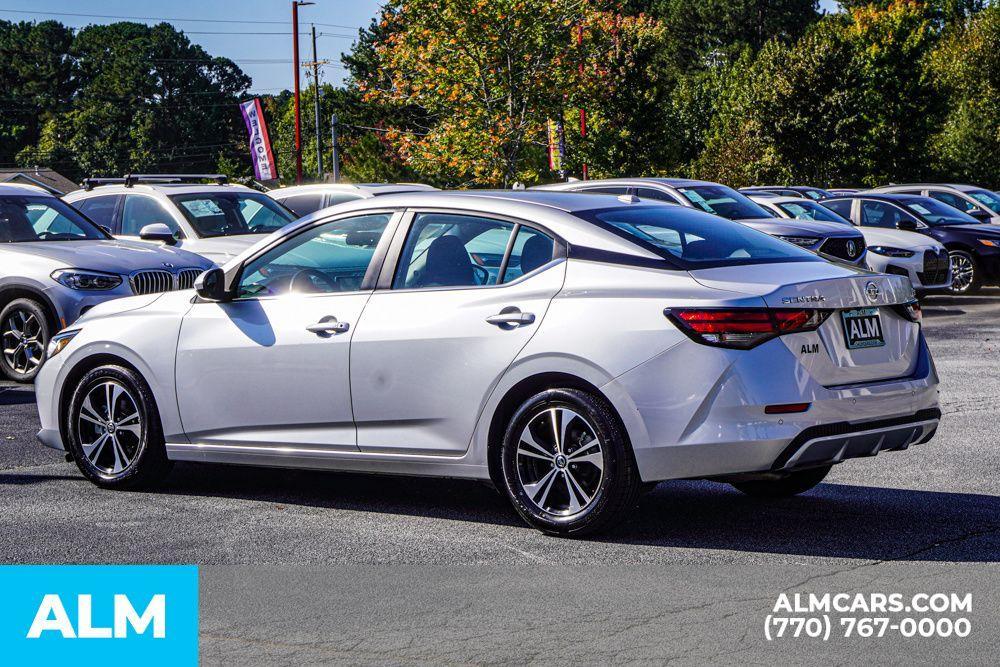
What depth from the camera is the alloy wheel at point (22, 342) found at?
12.4 meters

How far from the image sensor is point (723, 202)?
1777 cm

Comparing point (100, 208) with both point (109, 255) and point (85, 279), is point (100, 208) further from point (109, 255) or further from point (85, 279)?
point (85, 279)

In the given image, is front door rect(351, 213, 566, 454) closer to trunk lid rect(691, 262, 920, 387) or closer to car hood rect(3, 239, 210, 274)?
trunk lid rect(691, 262, 920, 387)

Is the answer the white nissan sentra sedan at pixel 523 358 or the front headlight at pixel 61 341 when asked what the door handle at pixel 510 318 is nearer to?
the white nissan sentra sedan at pixel 523 358

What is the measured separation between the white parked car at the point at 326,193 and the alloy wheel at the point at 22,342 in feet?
19.5

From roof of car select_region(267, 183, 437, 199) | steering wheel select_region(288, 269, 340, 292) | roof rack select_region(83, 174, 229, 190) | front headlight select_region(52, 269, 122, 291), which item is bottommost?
front headlight select_region(52, 269, 122, 291)

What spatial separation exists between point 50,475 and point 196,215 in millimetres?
7700

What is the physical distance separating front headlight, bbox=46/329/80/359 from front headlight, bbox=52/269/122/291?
14.0 ft

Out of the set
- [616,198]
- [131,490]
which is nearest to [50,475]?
[131,490]

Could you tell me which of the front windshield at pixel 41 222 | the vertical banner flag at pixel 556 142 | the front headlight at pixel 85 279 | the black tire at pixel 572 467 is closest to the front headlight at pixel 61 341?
the black tire at pixel 572 467

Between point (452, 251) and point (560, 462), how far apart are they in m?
1.26

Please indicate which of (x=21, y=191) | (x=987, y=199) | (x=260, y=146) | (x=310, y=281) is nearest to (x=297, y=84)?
(x=260, y=146)

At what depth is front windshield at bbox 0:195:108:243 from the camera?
43.7 ft

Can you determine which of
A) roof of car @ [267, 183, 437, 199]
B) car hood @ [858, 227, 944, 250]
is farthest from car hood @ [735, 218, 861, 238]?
roof of car @ [267, 183, 437, 199]
